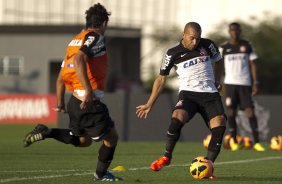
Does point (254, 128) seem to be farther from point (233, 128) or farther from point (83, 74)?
point (83, 74)

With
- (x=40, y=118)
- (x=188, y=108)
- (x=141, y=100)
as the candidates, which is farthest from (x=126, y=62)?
(x=188, y=108)

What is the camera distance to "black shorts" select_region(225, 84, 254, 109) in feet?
67.1

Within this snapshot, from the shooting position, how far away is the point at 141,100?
976 inches

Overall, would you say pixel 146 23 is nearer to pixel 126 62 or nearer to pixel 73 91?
pixel 126 62

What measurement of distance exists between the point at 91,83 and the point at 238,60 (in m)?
8.73

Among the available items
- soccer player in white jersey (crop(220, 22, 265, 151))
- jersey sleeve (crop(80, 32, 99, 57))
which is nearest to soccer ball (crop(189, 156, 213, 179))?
jersey sleeve (crop(80, 32, 99, 57))

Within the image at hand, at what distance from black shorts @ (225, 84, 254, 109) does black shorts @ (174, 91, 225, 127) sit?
6.88 m

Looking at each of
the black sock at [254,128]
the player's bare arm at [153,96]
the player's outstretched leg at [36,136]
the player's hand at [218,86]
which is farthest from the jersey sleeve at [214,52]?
the black sock at [254,128]

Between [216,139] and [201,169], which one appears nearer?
[201,169]

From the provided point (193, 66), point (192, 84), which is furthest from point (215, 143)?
point (193, 66)

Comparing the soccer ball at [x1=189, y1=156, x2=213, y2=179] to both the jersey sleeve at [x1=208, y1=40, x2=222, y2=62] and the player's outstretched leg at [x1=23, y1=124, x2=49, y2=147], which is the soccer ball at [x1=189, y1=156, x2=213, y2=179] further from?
the player's outstretched leg at [x1=23, y1=124, x2=49, y2=147]

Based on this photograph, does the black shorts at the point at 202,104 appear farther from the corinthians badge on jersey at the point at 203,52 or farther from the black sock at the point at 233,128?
the black sock at the point at 233,128

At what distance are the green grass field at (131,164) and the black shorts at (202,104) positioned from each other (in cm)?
83

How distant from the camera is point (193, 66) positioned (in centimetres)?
1367
